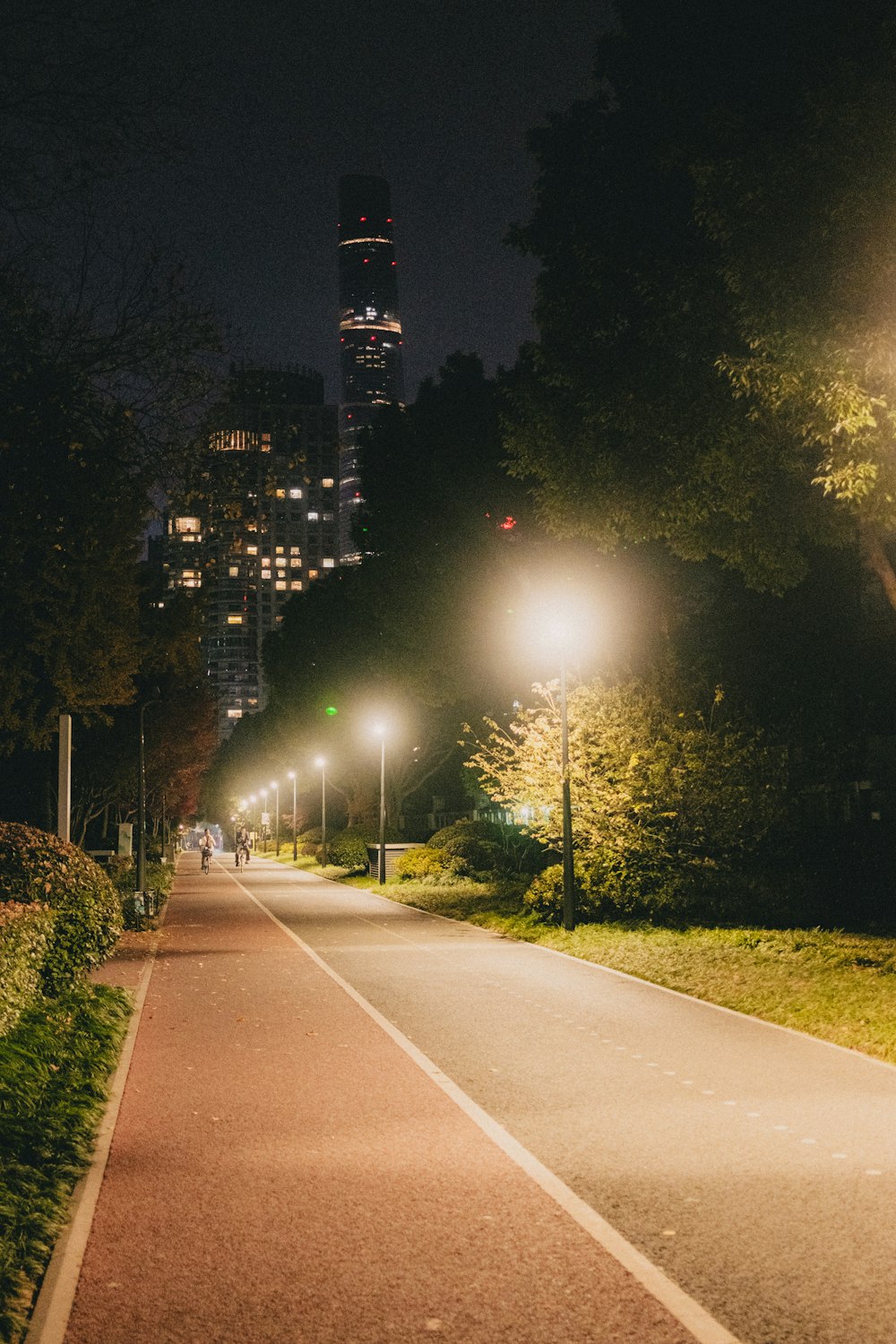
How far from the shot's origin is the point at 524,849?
44906 mm

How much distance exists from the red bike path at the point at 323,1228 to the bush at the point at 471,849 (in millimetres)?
29346

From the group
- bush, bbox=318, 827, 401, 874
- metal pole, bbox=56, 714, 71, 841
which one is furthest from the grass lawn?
bush, bbox=318, 827, 401, 874

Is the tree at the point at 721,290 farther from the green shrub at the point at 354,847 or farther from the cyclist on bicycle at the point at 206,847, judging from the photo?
the cyclist on bicycle at the point at 206,847

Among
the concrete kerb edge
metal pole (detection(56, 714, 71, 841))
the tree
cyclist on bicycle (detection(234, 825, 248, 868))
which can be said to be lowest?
cyclist on bicycle (detection(234, 825, 248, 868))

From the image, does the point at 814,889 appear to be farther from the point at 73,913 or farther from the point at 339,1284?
the point at 339,1284

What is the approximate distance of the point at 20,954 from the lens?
423 inches

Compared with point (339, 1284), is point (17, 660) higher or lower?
higher

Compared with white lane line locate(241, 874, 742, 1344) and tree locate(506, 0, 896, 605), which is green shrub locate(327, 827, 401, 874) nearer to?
tree locate(506, 0, 896, 605)

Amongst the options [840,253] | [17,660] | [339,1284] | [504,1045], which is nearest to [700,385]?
[840,253]

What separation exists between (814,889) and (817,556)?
35.2ft

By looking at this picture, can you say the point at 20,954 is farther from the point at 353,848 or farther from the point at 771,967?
the point at 353,848

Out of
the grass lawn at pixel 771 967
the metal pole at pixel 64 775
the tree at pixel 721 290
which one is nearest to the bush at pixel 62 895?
the metal pole at pixel 64 775

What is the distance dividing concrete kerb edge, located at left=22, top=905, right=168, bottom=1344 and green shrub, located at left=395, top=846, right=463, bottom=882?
102ft

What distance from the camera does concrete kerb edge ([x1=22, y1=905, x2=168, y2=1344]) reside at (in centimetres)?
446
